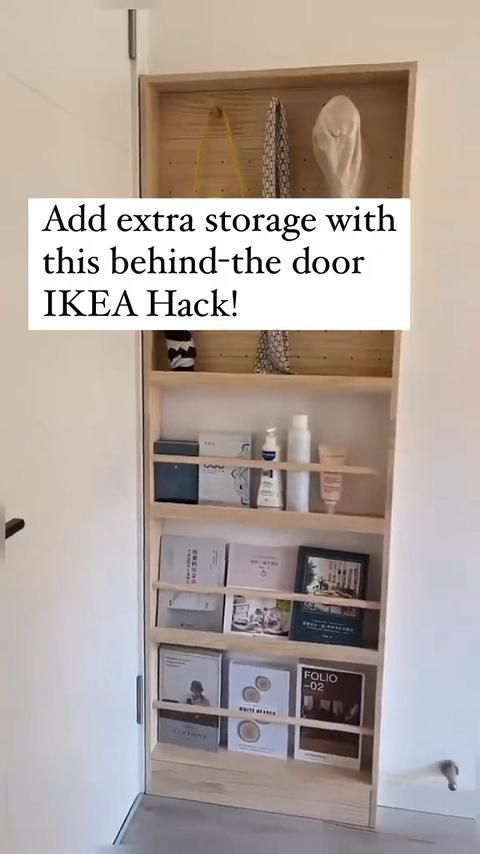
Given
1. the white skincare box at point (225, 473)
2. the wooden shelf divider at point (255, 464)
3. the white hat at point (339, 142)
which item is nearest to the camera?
the white hat at point (339, 142)

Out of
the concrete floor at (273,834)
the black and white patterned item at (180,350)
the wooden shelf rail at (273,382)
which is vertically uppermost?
the black and white patterned item at (180,350)

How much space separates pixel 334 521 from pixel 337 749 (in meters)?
0.59

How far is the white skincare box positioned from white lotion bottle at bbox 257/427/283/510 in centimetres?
5

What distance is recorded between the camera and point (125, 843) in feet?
5.41

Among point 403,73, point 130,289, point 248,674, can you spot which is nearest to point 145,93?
point 130,289

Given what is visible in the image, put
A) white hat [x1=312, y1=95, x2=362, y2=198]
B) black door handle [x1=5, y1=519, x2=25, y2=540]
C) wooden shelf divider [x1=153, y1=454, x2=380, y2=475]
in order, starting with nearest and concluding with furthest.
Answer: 1. black door handle [x1=5, y1=519, x2=25, y2=540]
2. white hat [x1=312, y1=95, x2=362, y2=198]
3. wooden shelf divider [x1=153, y1=454, x2=380, y2=475]

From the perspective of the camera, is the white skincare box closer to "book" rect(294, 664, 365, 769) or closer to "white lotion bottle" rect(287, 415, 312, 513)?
"white lotion bottle" rect(287, 415, 312, 513)

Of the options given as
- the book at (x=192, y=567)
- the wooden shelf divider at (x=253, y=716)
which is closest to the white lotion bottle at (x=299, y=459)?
the book at (x=192, y=567)

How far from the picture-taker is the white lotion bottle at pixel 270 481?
1651 millimetres

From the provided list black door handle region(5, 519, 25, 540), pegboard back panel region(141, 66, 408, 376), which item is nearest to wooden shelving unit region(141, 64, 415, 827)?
pegboard back panel region(141, 66, 408, 376)

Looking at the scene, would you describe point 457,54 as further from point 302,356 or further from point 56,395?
point 56,395

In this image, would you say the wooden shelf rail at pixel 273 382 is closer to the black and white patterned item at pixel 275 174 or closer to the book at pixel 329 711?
the black and white patterned item at pixel 275 174

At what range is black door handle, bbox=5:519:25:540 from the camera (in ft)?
3.59

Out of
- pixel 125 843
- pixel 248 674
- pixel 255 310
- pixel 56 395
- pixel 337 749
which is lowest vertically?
pixel 125 843
